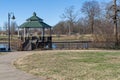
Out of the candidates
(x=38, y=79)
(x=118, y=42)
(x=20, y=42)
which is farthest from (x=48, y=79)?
(x=118, y=42)

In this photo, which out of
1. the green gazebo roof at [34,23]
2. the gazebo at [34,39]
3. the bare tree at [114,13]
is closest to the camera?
the gazebo at [34,39]

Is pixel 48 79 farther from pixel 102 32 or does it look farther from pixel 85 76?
pixel 102 32

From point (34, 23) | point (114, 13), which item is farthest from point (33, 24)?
point (114, 13)

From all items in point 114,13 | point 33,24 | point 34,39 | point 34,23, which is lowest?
point 34,39

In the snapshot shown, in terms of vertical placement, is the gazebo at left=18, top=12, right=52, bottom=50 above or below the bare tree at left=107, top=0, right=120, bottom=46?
below

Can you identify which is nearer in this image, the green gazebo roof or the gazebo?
the gazebo

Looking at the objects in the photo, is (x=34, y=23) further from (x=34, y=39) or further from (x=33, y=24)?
(x=34, y=39)

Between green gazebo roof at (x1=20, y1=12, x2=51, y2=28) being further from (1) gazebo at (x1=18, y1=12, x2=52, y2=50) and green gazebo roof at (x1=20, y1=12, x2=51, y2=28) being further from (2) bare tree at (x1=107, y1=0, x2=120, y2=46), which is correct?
(2) bare tree at (x1=107, y1=0, x2=120, y2=46)

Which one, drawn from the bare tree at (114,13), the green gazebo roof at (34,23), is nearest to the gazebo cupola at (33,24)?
the green gazebo roof at (34,23)

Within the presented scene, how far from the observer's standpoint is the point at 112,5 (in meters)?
45.3

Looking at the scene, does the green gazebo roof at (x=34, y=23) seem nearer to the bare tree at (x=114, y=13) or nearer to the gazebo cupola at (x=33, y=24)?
the gazebo cupola at (x=33, y=24)

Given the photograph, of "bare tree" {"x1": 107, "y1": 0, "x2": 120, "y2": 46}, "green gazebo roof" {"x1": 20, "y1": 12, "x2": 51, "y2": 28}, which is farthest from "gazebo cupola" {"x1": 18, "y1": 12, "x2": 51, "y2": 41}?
"bare tree" {"x1": 107, "y1": 0, "x2": 120, "y2": 46}

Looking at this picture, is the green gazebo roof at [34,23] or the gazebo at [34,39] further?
the green gazebo roof at [34,23]

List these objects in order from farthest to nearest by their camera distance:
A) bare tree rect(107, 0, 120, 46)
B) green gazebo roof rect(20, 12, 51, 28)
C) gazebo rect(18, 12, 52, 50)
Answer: bare tree rect(107, 0, 120, 46) → green gazebo roof rect(20, 12, 51, 28) → gazebo rect(18, 12, 52, 50)
